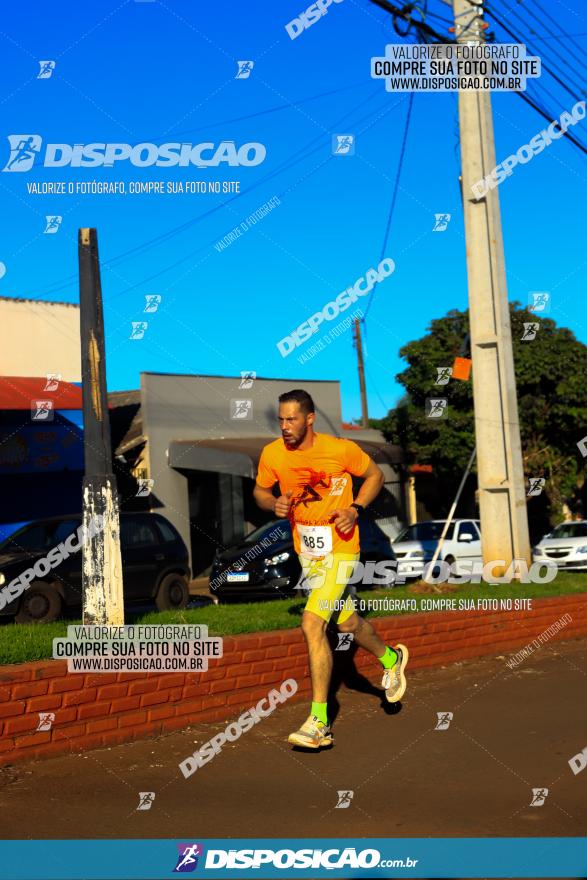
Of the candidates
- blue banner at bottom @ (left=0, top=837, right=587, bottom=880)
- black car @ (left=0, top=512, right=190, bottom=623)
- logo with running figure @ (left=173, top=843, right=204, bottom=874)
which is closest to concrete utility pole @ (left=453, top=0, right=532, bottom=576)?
black car @ (left=0, top=512, right=190, bottom=623)

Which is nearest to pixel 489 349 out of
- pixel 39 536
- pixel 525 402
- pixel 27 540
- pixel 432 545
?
pixel 39 536

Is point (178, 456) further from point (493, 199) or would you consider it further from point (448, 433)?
point (493, 199)

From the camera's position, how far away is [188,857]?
432 cm

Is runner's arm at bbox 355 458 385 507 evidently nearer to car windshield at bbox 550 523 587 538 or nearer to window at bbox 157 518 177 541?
window at bbox 157 518 177 541

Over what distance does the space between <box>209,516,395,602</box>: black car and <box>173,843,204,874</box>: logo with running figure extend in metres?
12.9

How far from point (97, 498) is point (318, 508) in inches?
79.5

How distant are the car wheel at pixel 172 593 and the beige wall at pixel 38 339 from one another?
962cm

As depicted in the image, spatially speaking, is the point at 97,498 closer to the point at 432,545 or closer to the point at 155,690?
the point at 155,690

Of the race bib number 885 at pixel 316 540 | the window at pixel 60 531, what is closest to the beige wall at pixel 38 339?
the window at pixel 60 531

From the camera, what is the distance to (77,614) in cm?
1574

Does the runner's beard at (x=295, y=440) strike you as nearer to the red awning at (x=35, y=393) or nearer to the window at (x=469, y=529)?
the red awning at (x=35, y=393)

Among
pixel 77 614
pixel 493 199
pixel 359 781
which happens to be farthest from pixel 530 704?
pixel 77 614

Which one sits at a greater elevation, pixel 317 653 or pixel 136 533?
pixel 136 533

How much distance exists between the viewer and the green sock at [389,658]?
22.1ft
